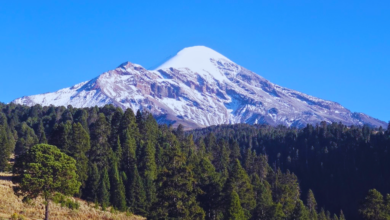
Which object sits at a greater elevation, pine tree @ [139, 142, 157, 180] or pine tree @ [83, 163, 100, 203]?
pine tree @ [139, 142, 157, 180]

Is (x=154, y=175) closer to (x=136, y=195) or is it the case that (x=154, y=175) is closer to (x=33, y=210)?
(x=136, y=195)

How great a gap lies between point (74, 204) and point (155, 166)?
99.5 ft

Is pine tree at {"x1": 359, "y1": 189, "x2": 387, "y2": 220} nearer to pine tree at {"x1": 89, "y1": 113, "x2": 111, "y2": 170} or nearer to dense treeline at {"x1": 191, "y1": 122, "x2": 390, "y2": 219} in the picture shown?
pine tree at {"x1": 89, "y1": 113, "x2": 111, "y2": 170}

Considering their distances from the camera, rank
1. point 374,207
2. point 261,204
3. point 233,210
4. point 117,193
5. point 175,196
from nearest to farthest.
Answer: point 175,196
point 233,210
point 374,207
point 117,193
point 261,204

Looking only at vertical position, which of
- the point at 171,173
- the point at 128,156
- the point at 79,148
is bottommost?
the point at 171,173

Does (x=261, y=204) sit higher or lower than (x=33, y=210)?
higher

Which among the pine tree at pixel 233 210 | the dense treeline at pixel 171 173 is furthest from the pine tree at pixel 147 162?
the pine tree at pixel 233 210

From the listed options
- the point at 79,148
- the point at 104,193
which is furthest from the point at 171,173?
the point at 79,148

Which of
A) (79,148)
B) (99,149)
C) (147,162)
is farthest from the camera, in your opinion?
(147,162)

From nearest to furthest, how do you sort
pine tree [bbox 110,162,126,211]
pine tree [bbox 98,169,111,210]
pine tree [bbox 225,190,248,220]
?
pine tree [bbox 225,190,248,220]
pine tree [bbox 98,169,111,210]
pine tree [bbox 110,162,126,211]

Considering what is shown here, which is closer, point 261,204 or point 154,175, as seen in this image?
point 261,204

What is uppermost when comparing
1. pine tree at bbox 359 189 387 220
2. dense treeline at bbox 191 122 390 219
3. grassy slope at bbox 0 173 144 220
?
dense treeline at bbox 191 122 390 219

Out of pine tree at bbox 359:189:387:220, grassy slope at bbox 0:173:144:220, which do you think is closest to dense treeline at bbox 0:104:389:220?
grassy slope at bbox 0:173:144:220

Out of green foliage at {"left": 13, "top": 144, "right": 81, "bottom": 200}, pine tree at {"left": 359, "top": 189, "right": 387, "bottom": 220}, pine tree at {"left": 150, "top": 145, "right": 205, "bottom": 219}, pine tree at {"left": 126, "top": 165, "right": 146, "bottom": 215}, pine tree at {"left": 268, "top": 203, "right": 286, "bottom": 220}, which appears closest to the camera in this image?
green foliage at {"left": 13, "top": 144, "right": 81, "bottom": 200}
